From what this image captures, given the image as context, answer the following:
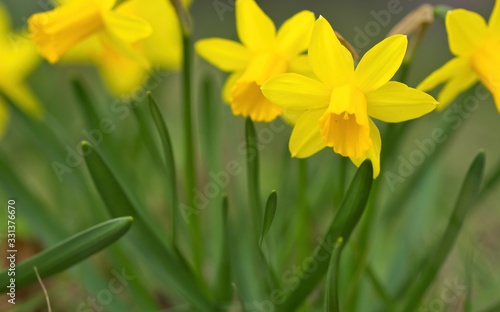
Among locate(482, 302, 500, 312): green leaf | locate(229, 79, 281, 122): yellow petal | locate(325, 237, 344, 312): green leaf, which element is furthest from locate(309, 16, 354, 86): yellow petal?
locate(482, 302, 500, 312): green leaf

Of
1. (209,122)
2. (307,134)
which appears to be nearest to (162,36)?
(209,122)

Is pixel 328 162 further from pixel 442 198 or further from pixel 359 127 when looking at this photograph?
→ pixel 359 127

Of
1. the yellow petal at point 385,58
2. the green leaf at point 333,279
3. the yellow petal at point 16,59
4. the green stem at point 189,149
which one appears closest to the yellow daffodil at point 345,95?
the yellow petal at point 385,58

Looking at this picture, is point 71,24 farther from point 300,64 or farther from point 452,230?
point 452,230

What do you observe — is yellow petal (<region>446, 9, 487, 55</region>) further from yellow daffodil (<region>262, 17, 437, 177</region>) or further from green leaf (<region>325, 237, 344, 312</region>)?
green leaf (<region>325, 237, 344, 312</region>)

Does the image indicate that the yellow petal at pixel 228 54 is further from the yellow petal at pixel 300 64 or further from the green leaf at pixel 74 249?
the green leaf at pixel 74 249
